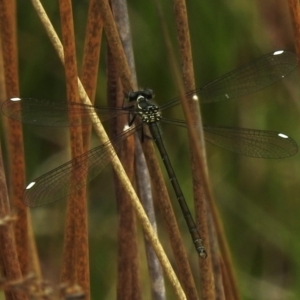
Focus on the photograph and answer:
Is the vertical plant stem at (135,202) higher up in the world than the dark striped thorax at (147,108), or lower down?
lower down

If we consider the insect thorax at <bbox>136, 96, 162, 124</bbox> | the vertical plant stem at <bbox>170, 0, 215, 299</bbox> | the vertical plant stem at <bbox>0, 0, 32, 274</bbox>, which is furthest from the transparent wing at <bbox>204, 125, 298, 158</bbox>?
the vertical plant stem at <bbox>0, 0, 32, 274</bbox>

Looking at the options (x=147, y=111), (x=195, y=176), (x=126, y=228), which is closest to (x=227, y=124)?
(x=147, y=111)

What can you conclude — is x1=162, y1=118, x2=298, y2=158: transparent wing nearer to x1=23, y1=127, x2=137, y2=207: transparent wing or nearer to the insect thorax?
the insect thorax

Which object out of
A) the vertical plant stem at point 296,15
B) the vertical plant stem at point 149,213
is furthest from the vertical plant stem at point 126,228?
the vertical plant stem at point 296,15

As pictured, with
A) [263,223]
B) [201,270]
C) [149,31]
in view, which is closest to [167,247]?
[263,223]

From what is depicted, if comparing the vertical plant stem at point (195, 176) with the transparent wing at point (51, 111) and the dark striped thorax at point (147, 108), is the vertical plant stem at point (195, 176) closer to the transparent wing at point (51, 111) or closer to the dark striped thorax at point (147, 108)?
the transparent wing at point (51, 111)
